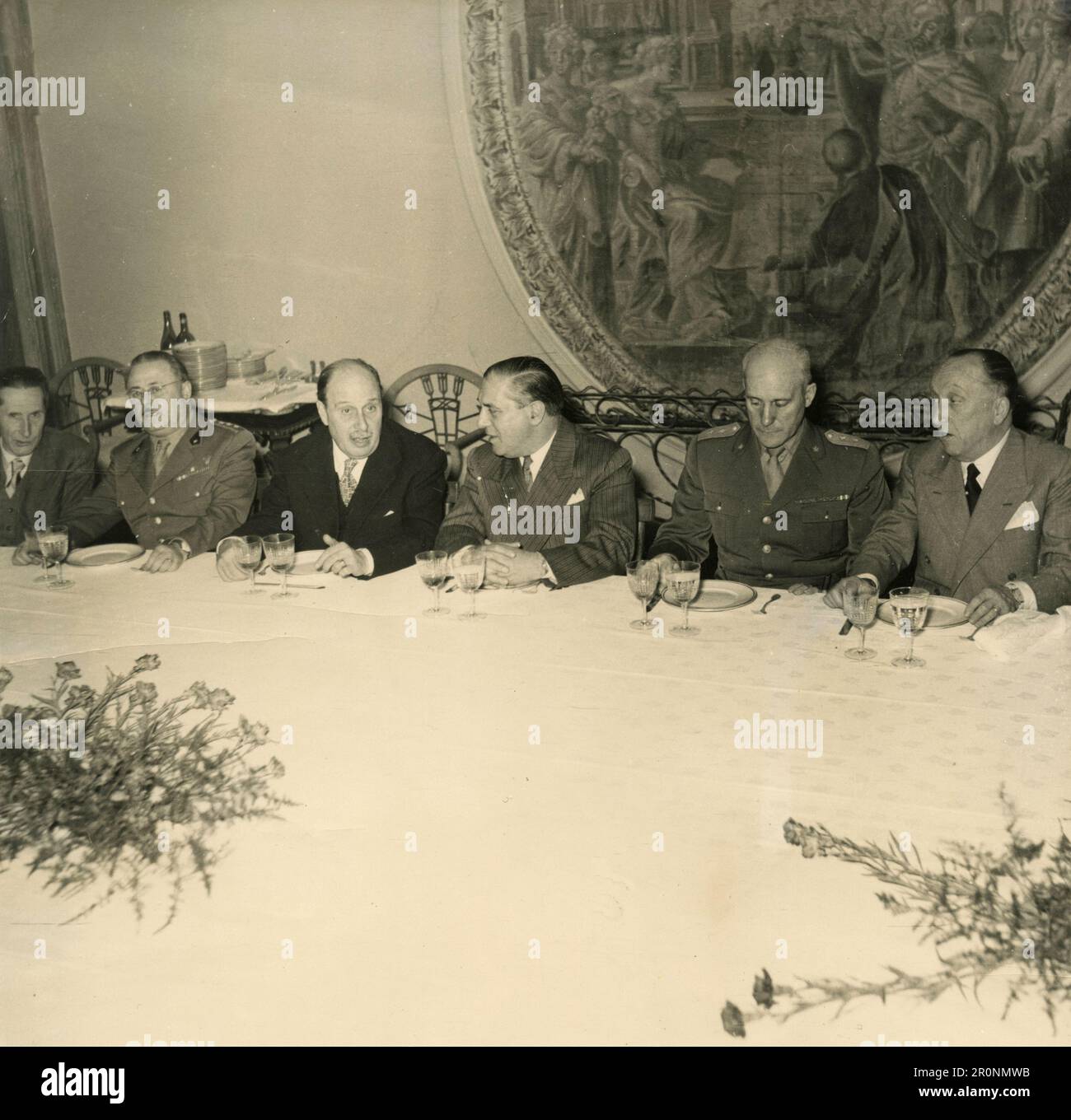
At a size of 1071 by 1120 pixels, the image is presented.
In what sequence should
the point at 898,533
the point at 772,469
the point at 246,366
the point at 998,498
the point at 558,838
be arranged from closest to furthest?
the point at 558,838, the point at 998,498, the point at 898,533, the point at 772,469, the point at 246,366

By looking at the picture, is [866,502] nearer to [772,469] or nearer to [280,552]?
[772,469]

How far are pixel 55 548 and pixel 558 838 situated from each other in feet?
5.76

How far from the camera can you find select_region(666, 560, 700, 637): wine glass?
8.16 feet

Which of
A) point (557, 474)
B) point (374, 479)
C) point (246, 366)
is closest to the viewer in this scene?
point (557, 474)

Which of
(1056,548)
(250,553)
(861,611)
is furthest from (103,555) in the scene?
(1056,548)

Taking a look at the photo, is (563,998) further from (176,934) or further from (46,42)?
(46,42)

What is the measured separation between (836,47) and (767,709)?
333cm

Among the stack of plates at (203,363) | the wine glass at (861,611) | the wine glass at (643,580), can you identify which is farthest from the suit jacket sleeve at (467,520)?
the stack of plates at (203,363)

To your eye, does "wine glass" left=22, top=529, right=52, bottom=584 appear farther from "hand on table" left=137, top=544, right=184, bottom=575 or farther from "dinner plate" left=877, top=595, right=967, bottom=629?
"dinner plate" left=877, top=595, right=967, bottom=629

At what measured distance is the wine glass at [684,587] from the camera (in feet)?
8.16

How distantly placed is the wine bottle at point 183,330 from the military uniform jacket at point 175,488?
185 centimetres

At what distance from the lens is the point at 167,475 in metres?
3.73

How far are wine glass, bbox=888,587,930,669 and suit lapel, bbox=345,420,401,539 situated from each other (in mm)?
1678

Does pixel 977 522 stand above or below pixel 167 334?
below
